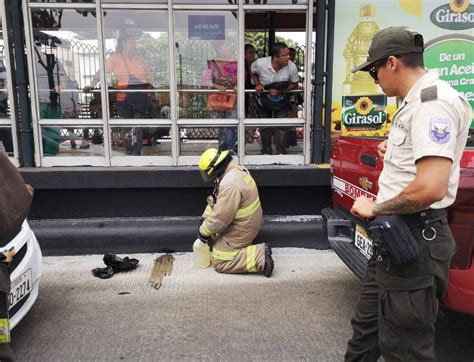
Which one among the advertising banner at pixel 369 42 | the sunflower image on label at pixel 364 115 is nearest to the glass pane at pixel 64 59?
the advertising banner at pixel 369 42

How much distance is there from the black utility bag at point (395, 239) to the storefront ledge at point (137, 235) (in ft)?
10.1

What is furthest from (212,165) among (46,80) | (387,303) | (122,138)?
(387,303)

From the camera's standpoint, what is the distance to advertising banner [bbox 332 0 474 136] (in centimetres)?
529

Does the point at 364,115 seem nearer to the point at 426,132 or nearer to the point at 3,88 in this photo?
the point at 426,132

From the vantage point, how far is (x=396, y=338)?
2.06 m

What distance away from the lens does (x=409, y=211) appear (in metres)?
1.94

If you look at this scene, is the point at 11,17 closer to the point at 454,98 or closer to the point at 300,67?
the point at 300,67

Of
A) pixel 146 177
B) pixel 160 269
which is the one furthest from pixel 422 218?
pixel 146 177

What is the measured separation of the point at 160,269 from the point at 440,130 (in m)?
3.35

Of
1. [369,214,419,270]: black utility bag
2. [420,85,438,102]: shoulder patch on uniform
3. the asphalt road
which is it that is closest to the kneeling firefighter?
the asphalt road

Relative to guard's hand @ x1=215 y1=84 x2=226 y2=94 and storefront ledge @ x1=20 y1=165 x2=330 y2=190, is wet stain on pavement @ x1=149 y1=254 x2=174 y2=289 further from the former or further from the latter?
guard's hand @ x1=215 y1=84 x2=226 y2=94

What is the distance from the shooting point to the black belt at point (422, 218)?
6.66 feet

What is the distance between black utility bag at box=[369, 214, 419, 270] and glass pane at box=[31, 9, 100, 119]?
4.12 metres

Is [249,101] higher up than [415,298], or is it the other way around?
[249,101]
